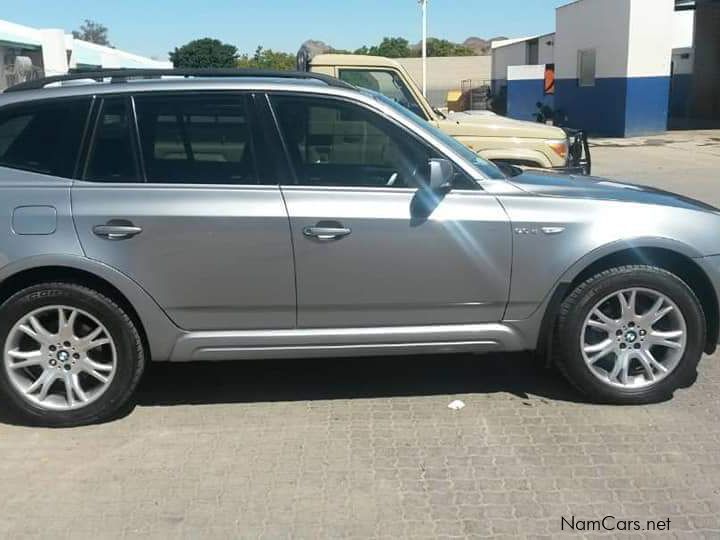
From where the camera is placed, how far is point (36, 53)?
1404 inches

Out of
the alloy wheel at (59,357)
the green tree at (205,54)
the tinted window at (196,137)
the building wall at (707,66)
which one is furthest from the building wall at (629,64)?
the green tree at (205,54)

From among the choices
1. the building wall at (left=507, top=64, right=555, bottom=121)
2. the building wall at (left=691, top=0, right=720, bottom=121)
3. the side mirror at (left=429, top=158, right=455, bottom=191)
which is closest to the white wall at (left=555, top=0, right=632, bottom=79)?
the building wall at (left=507, top=64, right=555, bottom=121)

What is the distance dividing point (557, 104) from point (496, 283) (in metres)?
26.9

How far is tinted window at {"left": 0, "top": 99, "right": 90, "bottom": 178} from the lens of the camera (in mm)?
3957

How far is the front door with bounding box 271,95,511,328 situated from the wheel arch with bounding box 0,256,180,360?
736mm

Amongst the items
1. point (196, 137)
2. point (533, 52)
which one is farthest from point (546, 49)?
point (196, 137)

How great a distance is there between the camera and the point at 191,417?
13.8ft

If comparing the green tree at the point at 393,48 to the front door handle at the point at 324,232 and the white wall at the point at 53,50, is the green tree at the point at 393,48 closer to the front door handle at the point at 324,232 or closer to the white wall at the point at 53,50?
the white wall at the point at 53,50

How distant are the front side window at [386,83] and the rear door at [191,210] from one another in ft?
13.9

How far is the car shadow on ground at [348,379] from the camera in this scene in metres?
4.48

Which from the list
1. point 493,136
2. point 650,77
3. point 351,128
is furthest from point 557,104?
point 351,128

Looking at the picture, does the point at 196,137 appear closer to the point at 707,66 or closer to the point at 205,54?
the point at 707,66

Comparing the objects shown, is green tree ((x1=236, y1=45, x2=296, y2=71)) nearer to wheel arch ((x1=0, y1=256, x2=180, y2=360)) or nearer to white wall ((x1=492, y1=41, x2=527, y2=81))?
white wall ((x1=492, y1=41, x2=527, y2=81))

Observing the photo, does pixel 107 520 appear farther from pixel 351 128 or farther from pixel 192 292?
pixel 351 128
